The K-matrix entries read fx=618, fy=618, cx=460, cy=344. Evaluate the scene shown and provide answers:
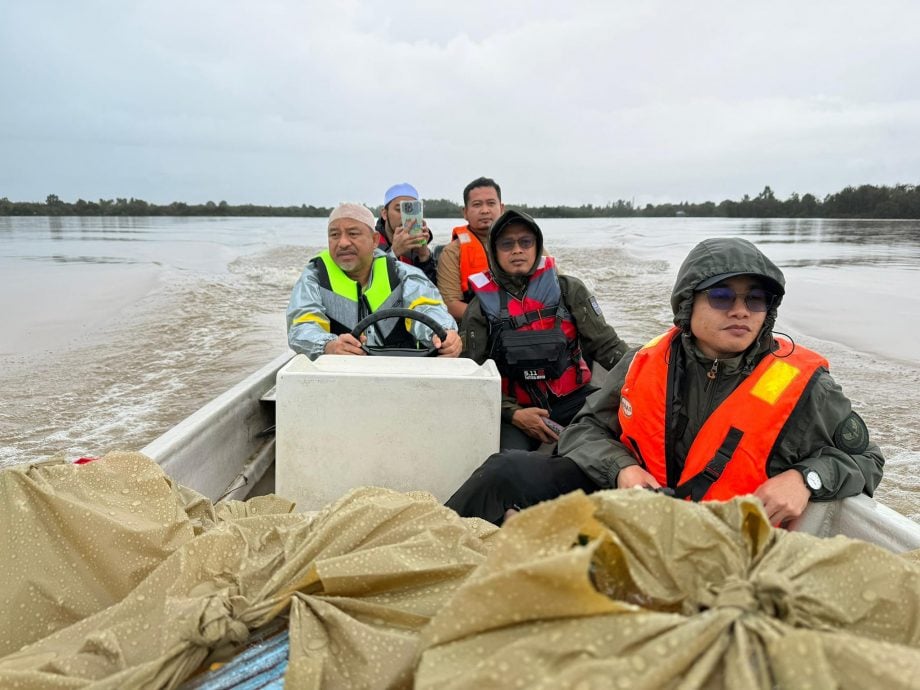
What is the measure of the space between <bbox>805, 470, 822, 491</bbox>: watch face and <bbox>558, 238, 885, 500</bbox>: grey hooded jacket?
14 millimetres

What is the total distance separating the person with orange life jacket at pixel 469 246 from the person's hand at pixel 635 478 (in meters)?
2.28

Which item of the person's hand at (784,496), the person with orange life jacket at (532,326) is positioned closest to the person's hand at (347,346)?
the person with orange life jacket at (532,326)

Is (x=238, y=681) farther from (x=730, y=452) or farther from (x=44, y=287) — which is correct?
(x=44, y=287)

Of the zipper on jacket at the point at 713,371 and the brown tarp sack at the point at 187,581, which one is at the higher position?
the zipper on jacket at the point at 713,371

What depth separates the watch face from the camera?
1.77 meters

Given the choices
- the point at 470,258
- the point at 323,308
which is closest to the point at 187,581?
the point at 323,308

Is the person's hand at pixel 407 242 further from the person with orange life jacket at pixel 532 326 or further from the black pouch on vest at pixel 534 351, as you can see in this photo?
the black pouch on vest at pixel 534 351

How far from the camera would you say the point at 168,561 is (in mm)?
1168

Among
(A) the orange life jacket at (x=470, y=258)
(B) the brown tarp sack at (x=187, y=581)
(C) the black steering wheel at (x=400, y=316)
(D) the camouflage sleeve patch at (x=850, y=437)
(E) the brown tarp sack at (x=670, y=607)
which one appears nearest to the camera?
(E) the brown tarp sack at (x=670, y=607)

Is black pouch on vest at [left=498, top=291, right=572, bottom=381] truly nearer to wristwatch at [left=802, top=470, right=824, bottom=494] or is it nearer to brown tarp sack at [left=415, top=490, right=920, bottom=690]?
wristwatch at [left=802, top=470, right=824, bottom=494]

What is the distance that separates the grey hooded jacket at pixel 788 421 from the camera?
5.91 ft

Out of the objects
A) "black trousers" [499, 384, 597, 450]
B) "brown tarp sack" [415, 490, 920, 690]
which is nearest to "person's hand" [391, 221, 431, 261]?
"black trousers" [499, 384, 597, 450]

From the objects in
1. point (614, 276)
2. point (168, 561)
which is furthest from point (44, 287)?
point (168, 561)

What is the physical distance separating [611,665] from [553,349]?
2370 millimetres
